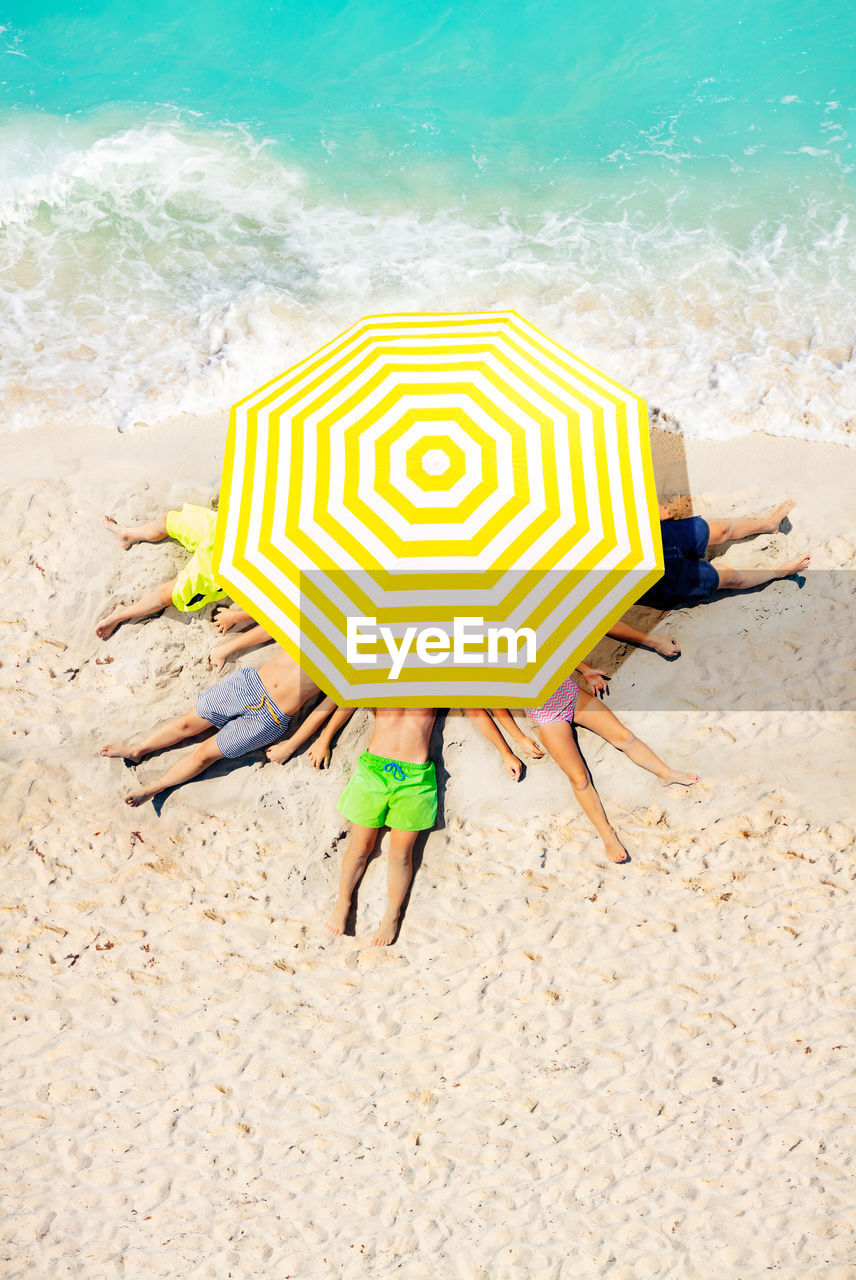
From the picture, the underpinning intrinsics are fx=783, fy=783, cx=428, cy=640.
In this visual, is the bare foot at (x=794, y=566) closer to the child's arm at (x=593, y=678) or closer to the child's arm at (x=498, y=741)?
the child's arm at (x=593, y=678)

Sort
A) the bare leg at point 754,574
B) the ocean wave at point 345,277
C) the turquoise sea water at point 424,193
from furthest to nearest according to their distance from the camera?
the turquoise sea water at point 424,193, the ocean wave at point 345,277, the bare leg at point 754,574

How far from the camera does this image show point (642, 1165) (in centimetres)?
480

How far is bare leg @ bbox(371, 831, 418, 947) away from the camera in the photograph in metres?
5.35

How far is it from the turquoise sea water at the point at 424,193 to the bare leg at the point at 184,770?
335 cm

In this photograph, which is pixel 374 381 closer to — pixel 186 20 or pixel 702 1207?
pixel 702 1207

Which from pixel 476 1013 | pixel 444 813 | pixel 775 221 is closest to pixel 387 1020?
pixel 476 1013

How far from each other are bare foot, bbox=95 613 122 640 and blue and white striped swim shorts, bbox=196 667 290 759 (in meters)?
1.03

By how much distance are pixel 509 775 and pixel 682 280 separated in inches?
218

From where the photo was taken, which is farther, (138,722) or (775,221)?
(775,221)

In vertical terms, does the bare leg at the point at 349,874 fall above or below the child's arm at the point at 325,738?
below

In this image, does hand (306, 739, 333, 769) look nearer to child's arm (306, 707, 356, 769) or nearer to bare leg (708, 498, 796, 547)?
child's arm (306, 707, 356, 769)

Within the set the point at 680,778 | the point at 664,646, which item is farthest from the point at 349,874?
the point at 664,646

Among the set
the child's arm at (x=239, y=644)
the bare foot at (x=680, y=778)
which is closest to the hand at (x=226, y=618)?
the child's arm at (x=239, y=644)

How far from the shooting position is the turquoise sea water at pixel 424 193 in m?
7.54
